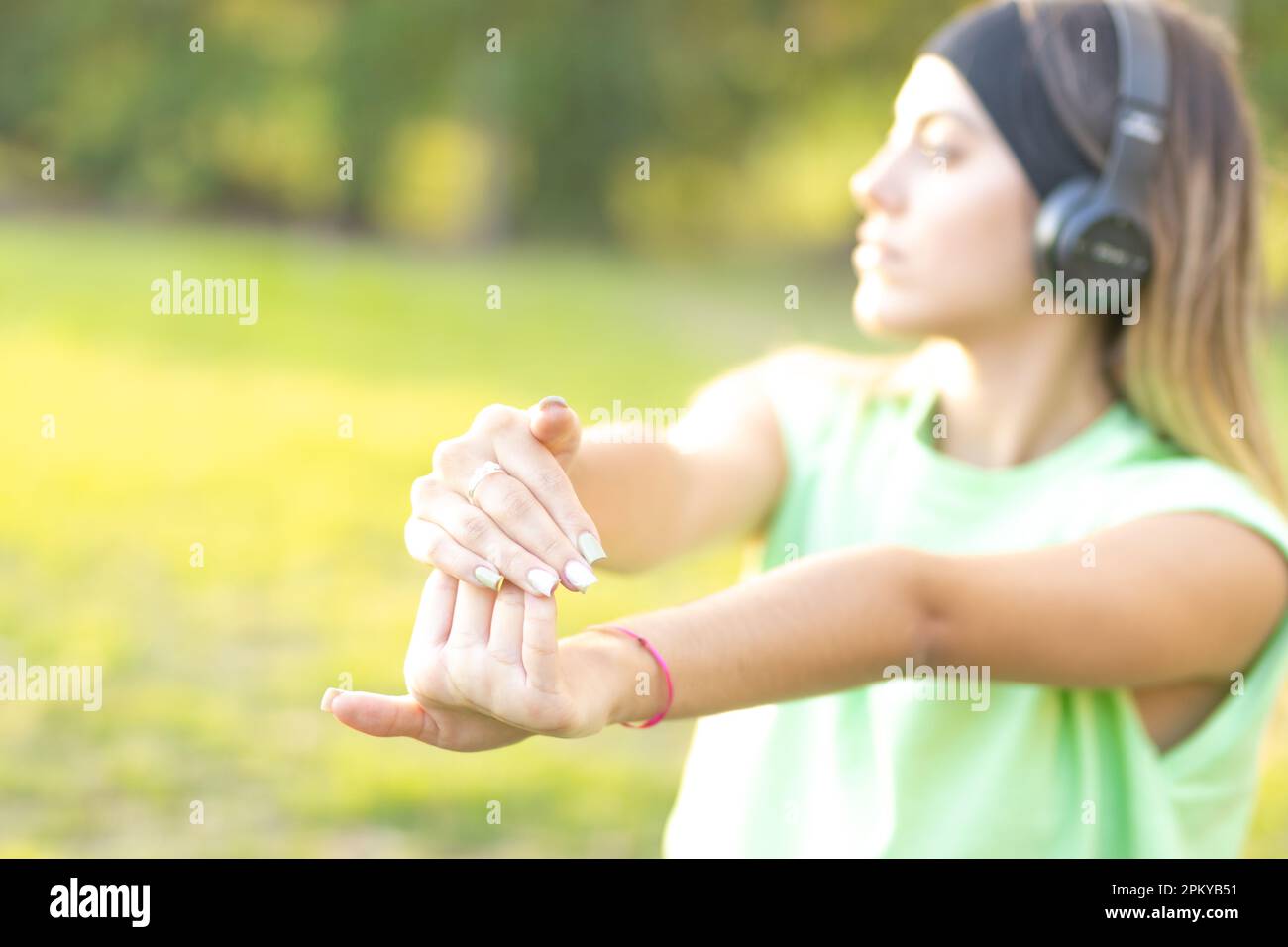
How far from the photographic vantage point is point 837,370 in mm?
2395

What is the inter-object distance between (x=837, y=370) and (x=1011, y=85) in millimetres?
509

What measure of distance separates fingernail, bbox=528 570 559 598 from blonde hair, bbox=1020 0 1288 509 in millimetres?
1124

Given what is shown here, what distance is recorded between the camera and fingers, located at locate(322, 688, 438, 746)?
4.51 ft

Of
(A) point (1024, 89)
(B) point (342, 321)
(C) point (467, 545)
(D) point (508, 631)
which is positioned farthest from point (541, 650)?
(B) point (342, 321)

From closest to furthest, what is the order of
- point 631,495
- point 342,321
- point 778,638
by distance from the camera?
point 778,638
point 631,495
point 342,321

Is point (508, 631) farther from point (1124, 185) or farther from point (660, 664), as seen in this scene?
point (1124, 185)

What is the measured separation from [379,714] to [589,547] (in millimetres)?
251

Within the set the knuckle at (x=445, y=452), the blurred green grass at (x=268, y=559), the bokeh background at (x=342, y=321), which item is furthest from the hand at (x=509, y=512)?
the blurred green grass at (x=268, y=559)

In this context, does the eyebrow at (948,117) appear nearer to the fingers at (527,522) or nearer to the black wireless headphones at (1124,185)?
the black wireless headphones at (1124,185)

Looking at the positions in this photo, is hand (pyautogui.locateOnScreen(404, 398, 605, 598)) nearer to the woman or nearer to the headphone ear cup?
the woman

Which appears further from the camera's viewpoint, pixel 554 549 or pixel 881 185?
pixel 881 185

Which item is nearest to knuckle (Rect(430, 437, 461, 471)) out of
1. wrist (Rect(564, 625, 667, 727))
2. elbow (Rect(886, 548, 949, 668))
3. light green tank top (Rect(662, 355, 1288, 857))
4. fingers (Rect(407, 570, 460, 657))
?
fingers (Rect(407, 570, 460, 657))

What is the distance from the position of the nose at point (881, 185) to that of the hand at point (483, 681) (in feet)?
3.12

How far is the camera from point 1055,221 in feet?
6.89
